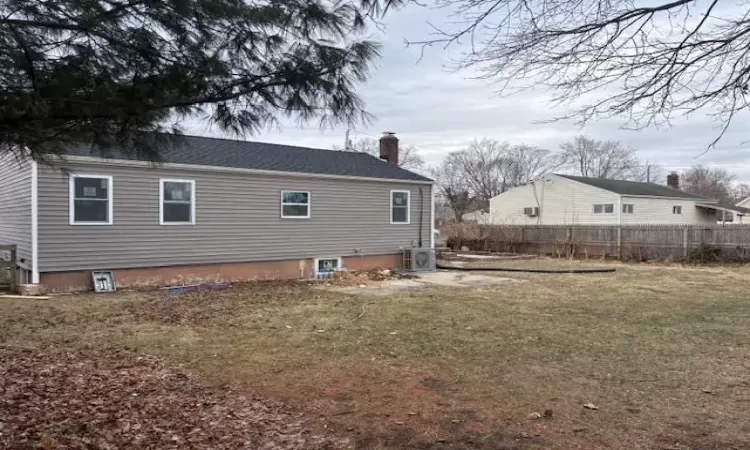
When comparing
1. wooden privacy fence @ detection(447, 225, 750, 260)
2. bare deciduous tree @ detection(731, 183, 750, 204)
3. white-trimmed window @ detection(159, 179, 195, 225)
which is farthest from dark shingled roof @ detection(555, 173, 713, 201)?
bare deciduous tree @ detection(731, 183, 750, 204)

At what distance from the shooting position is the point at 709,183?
6353 cm

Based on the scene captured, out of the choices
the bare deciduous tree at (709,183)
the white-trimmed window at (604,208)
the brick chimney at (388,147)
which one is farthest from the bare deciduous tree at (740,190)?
the brick chimney at (388,147)

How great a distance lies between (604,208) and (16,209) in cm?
2575

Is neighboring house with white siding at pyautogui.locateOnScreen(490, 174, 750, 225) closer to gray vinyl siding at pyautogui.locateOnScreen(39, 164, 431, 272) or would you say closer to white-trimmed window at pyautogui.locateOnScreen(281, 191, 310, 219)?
gray vinyl siding at pyautogui.locateOnScreen(39, 164, 431, 272)

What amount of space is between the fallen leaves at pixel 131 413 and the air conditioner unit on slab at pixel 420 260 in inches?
469

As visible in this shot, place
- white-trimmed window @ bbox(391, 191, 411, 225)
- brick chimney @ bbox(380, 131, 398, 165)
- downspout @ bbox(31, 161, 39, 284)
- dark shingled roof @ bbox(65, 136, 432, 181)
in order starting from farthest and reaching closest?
brick chimney @ bbox(380, 131, 398, 165)
white-trimmed window @ bbox(391, 191, 411, 225)
dark shingled roof @ bbox(65, 136, 432, 181)
downspout @ bbox(31, 161, 39, 284)

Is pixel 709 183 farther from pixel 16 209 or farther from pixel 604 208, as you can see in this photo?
pixel 16 209

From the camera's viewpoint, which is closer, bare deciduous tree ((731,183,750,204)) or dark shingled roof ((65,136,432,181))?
dark shingled roof ((65,136,432,181))

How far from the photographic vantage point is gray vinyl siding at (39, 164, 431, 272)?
1133 centimetres

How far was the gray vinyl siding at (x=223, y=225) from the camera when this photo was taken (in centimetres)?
1133

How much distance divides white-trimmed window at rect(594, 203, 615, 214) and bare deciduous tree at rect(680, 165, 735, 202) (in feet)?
125

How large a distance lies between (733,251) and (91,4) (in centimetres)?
2137

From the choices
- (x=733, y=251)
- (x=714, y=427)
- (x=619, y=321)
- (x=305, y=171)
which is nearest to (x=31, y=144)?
(x=714, y=427)

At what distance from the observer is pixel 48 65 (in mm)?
3066
